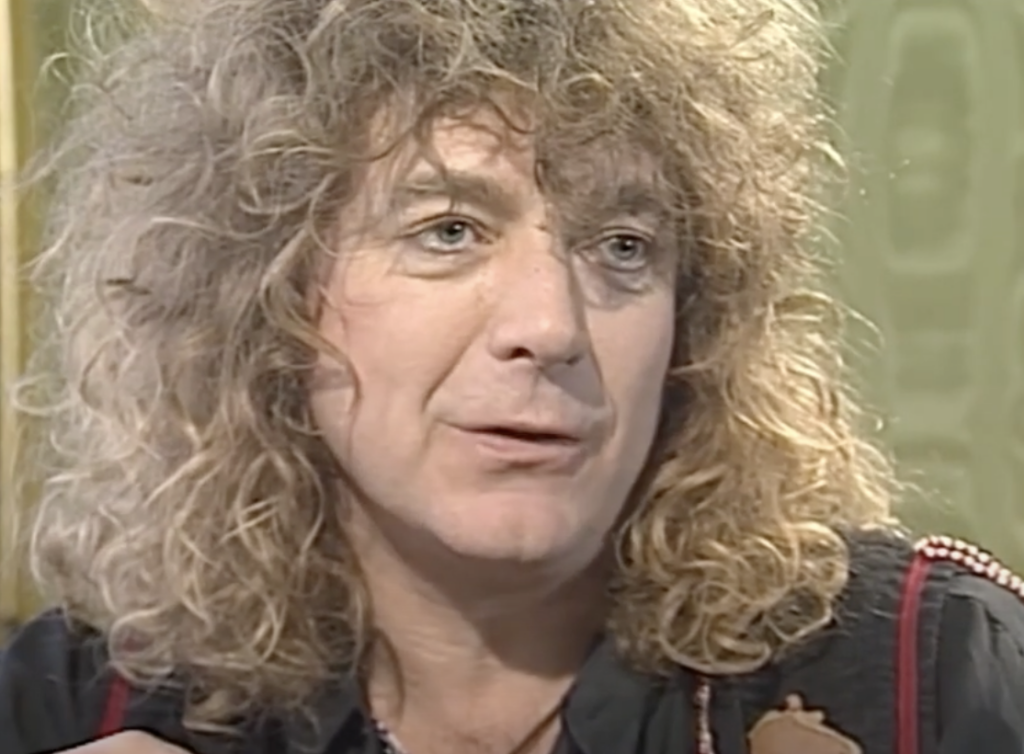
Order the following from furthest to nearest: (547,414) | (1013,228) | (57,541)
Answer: (1013,228), (57,541), (547,414)

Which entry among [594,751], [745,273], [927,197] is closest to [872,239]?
[927,197]

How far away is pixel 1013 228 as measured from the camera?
1.52 metres

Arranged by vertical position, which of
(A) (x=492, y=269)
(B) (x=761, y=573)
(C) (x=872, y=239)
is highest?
(C) (x=872, y=239)

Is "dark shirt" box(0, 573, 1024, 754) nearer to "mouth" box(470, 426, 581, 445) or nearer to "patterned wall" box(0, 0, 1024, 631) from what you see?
"mouth" box(470, 426, 581, 445)

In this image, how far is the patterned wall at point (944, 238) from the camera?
4.98ft

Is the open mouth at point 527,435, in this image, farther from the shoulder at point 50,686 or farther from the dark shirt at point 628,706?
the shoulder at point 50,686

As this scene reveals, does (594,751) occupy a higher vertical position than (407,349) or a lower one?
lower

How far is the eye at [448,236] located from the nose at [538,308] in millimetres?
21

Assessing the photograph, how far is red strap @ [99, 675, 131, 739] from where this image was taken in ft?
3.34

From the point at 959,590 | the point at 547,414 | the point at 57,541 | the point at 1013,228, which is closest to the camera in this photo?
the point at 547,414

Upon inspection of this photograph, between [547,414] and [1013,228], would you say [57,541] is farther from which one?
[1013,228]

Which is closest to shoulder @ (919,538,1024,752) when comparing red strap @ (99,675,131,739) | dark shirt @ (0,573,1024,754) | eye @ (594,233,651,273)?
dark shirt @ (0,573,1024,754)

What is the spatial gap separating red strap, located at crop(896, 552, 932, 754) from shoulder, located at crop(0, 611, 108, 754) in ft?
1.38

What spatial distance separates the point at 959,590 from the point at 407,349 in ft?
1.06
